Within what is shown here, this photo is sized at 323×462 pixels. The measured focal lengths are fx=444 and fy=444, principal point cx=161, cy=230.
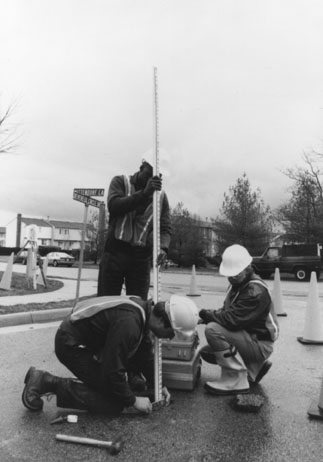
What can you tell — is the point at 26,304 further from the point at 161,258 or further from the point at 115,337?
the point at 115,337

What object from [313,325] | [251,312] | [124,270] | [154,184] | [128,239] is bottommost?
[313,325]

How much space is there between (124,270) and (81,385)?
1.20 m

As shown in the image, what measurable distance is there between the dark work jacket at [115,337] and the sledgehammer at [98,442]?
0.37m

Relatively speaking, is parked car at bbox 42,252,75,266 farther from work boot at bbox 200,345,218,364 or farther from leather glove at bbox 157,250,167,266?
leather glove at bbox 157,250,167,266

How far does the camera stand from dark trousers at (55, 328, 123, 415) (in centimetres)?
318

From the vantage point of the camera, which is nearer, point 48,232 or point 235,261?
point 235,261

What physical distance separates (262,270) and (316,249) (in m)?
2.90

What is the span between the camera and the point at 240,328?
3713mm

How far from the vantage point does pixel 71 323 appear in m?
3.25

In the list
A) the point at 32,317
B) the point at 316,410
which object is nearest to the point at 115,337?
the point at 316,410

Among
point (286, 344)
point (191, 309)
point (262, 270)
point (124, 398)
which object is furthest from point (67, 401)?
point (262, 270)

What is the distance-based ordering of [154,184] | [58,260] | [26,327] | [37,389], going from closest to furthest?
[37,389] → [154,184] → [26,327] → [58,260]

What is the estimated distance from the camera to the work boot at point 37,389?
325cm

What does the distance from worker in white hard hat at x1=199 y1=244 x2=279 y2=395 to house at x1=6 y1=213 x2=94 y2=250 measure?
7807 centimetres
